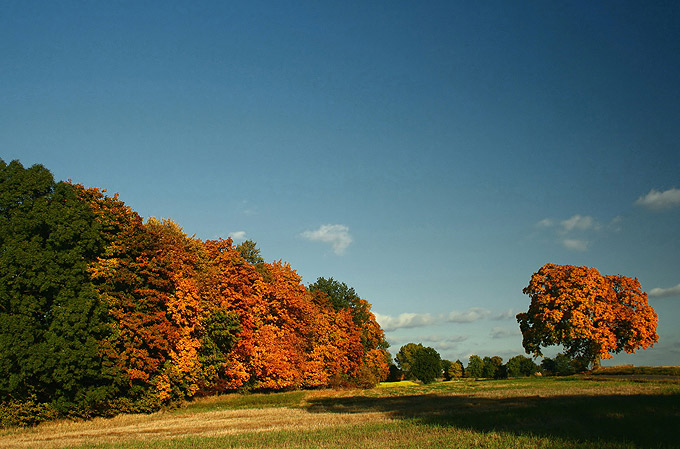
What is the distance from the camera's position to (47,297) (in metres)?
31.5

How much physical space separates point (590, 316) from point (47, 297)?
58245 mm

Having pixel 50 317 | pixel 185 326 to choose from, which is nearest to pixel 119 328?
pixel 50 317

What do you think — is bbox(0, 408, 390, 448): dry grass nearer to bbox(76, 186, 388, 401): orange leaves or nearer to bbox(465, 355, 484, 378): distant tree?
bbox(76, 186, 388, 401): orange leaves

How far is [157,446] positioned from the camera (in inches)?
747

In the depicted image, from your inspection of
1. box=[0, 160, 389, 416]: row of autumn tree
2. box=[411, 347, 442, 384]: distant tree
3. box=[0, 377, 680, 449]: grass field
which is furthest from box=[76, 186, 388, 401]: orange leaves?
box=[411, 347, 442, 384]: distant tree

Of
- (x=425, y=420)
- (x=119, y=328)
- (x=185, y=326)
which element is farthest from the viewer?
(x=185, y=326)

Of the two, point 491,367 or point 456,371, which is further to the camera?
point 456,371

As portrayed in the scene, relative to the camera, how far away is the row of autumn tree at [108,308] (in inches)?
1179

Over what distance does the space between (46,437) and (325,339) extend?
4426 centimetres

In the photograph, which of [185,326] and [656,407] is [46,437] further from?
[656,407]

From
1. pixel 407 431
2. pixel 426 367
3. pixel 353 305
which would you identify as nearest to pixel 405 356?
pixel 426 367

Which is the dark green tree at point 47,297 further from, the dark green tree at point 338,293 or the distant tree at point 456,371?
the distant tree at point 456,371

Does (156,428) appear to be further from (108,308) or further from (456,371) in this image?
(456,371)

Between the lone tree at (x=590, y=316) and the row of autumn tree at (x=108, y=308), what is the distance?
3493 cm
